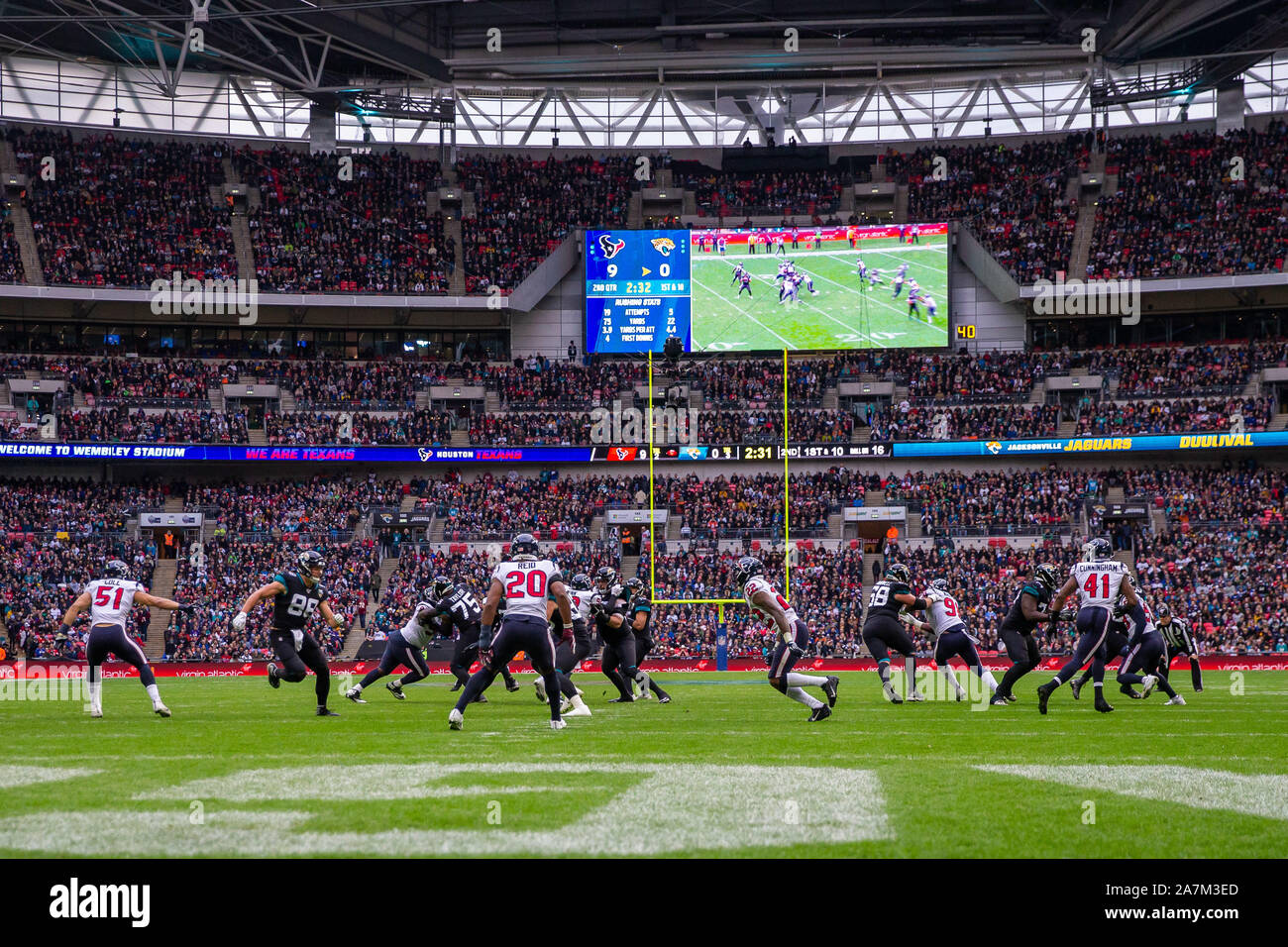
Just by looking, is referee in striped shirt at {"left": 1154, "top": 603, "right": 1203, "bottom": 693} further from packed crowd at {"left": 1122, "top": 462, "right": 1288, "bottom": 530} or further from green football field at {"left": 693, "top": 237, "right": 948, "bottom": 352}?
green football field at {"left": 693, "top": 237, "right": 948, "bottom": 352}

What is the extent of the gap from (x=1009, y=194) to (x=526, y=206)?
2224 cm

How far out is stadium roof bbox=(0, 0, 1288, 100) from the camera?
51.3 metres

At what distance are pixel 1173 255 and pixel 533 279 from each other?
89.8 ft

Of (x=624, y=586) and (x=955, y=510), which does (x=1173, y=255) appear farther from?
(x=624, y=586)

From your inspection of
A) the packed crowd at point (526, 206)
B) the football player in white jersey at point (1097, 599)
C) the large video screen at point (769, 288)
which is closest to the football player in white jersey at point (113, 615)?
the football player in white jersey at point (1097, 599)

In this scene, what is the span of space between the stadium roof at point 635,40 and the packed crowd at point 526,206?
4.24 meters

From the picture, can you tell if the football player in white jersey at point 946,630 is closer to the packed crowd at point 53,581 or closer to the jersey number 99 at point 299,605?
the jersey number 99 at point 299,605

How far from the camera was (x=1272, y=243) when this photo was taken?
51281 mm

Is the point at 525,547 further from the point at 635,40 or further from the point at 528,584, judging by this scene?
the point at 635,40

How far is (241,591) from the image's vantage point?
145 ft

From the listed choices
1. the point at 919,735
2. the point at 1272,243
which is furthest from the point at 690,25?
the point at 919,735

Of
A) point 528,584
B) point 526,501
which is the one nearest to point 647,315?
point 526,501

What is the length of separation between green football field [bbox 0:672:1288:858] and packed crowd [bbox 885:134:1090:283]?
41020mm

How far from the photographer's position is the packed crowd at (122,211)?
52.7 meters
